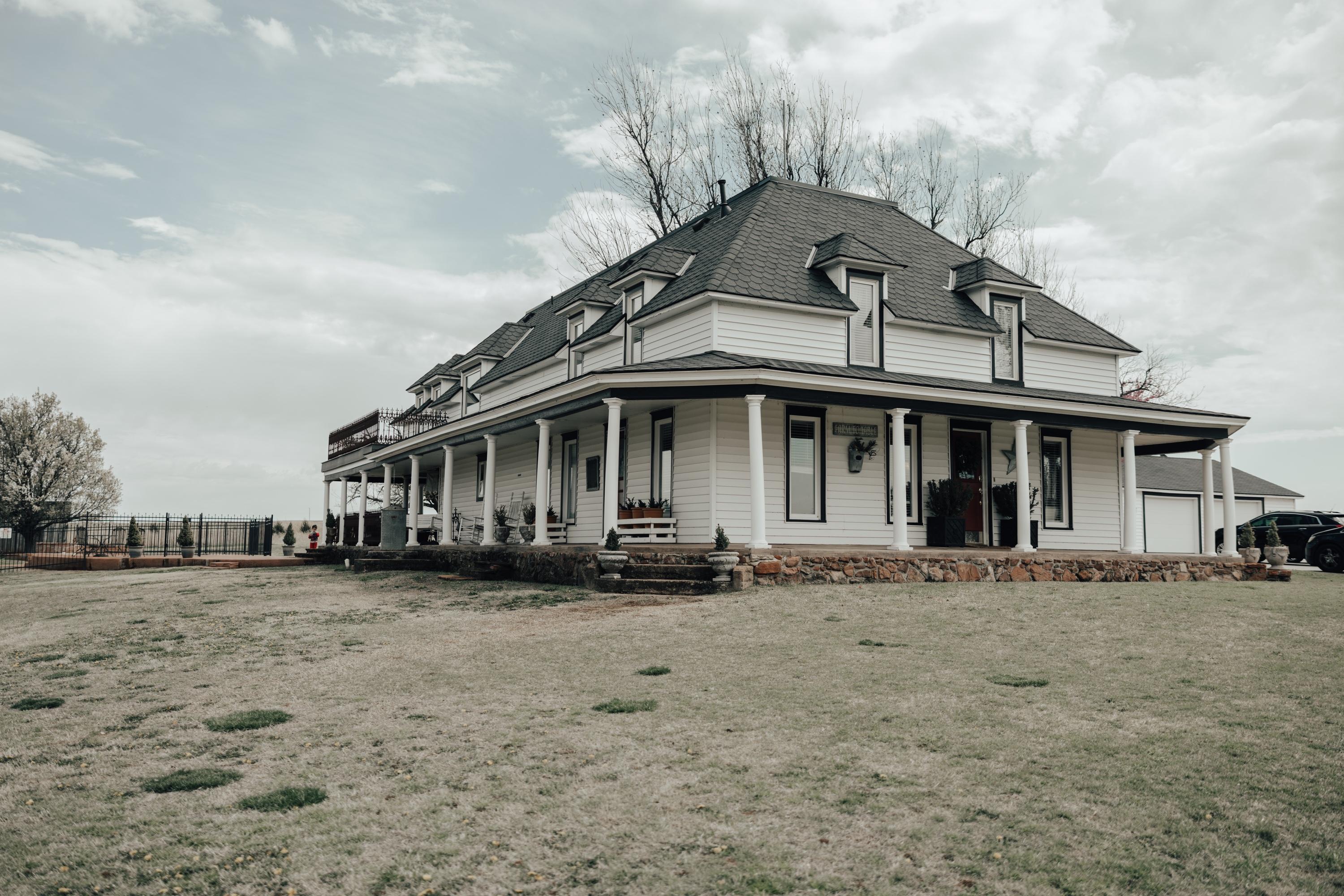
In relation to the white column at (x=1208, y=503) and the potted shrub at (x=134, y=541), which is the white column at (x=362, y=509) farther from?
the white column at (x=1208, y=503)

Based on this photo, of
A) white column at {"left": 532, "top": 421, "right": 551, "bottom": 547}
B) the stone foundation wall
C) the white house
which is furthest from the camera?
white column at {"left": 532, "top": 421, "right": 551, "bottom": 547}

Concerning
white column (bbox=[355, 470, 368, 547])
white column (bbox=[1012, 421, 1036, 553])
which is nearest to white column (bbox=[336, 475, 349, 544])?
white column (bbox=[355, 470, 368, 547])

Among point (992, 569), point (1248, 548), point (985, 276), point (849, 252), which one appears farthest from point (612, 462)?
point (1248, 548)

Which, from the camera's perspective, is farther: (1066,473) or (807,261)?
(1066,473)

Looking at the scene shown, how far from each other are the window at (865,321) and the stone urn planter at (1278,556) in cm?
905

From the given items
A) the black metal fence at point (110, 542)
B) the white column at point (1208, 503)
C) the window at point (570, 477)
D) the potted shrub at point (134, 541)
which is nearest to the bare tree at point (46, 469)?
the black metal fence at point (110, 542)

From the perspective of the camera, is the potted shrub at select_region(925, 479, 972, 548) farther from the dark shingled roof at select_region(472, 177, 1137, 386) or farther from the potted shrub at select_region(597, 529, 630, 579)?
the potted shrub at select_region(597, 529, 630, 579)

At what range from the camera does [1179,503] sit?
3472cm

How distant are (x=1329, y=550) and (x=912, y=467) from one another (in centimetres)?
1134

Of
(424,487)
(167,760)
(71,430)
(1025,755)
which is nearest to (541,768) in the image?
(167,760)

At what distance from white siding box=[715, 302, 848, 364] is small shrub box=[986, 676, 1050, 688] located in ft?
36.4

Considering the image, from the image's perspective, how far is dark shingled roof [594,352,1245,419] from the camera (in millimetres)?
16500

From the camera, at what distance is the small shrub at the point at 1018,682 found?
26.7ft

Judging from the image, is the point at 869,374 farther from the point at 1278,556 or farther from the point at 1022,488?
the point at 1278,556
